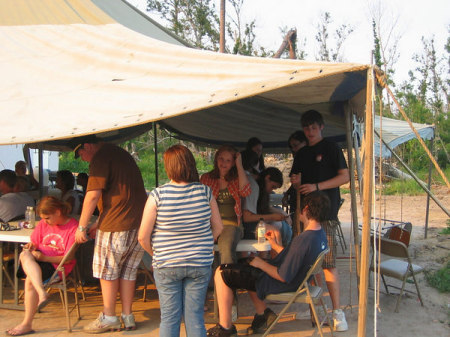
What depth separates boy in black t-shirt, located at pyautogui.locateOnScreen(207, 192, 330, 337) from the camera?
304 cm

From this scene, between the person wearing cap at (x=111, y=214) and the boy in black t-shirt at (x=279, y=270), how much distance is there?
2.29 ft

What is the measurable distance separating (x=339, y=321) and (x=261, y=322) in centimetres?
58

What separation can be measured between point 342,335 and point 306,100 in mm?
1923

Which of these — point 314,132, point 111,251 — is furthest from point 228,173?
point 111,251

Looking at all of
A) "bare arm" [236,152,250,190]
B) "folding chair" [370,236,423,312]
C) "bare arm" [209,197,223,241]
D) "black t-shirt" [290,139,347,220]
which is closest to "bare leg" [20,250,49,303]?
"bare arm" [209,197,223,241]

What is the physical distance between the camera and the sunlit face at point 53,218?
11.3 ft

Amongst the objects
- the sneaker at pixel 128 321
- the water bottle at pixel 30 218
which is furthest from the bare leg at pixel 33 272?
the sneaker at pixel 128 321

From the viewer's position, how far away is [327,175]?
362 cm

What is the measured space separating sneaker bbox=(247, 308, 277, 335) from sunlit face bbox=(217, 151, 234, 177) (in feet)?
3.64

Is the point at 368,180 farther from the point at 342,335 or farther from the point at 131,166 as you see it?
the point at 131,166

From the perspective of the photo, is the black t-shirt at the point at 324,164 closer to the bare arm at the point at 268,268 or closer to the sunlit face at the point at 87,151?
the bare arm at the point at 268,268

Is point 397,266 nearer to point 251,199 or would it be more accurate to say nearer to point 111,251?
point 251,199

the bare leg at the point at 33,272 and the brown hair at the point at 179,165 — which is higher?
the brown hair at the point at 179,165

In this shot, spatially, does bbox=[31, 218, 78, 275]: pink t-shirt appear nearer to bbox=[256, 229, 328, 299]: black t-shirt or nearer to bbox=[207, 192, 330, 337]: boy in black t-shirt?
bbox=[207, 192, 330, 337]: boy in black t-shirt
